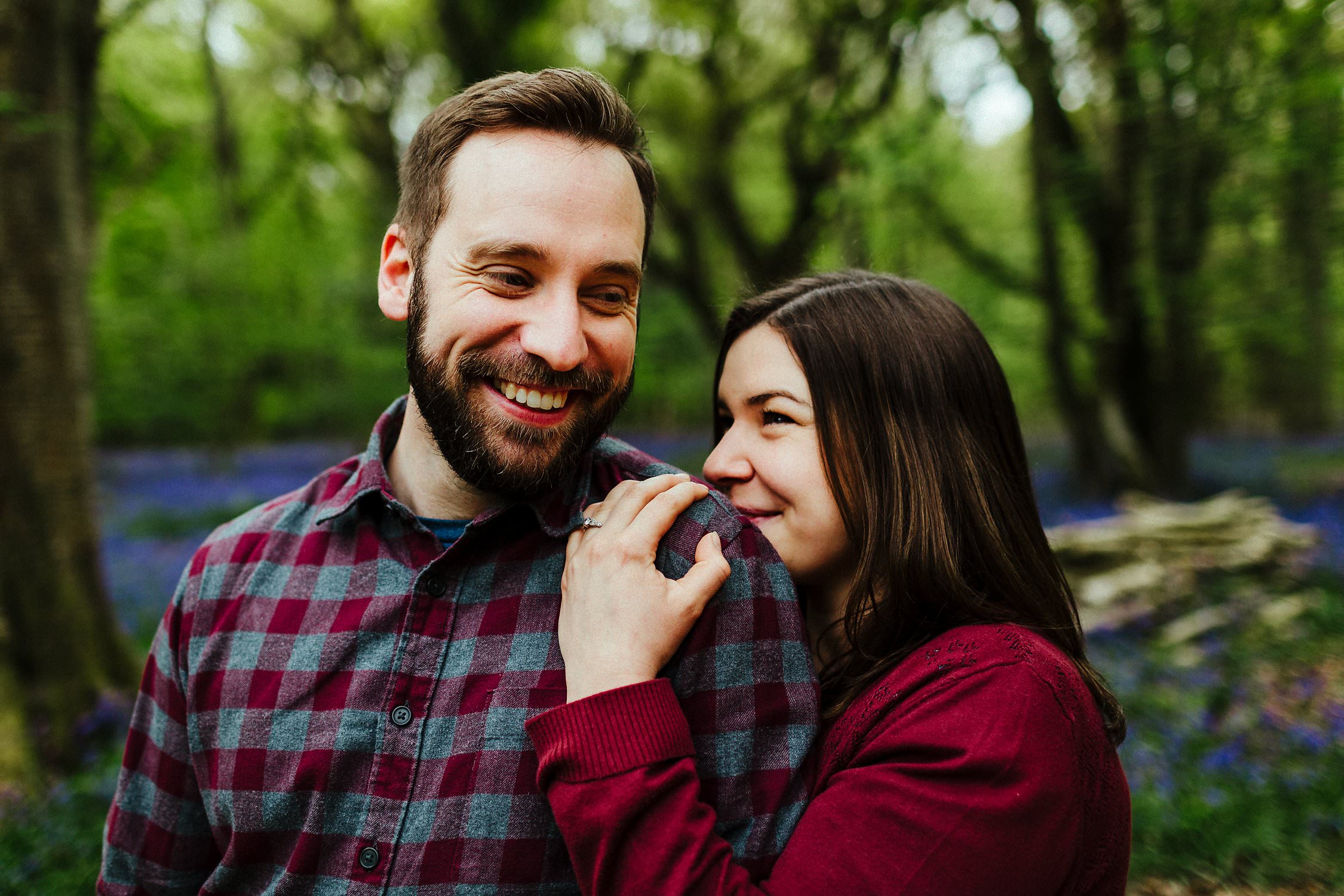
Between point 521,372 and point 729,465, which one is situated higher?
point 521,372

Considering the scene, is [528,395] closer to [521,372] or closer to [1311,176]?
[521,372]

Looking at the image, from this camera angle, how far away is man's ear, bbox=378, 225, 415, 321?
1.88m

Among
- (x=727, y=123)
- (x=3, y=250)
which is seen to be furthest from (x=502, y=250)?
(x=727, y=123)

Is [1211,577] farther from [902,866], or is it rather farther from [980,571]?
[902,866]

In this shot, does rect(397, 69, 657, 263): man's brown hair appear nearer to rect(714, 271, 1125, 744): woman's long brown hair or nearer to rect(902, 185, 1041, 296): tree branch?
rect(714, 271, 1125, 744): woman's long brown hair

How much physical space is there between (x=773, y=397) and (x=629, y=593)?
0.69 metres

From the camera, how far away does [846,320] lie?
6.85 ft

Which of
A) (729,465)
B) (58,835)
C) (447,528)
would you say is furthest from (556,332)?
(58,835)

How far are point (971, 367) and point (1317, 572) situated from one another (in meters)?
6.85

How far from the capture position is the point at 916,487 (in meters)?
2.00

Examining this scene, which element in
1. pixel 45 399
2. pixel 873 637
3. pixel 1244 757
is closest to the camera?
pixel 873 637

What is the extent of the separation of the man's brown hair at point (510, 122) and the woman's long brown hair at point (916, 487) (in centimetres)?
56

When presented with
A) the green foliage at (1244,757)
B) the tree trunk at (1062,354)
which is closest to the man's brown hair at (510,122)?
the green foliage at (1244,757)

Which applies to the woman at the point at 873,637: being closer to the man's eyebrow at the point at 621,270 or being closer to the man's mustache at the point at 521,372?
the man's mustache at the point at 521,372
